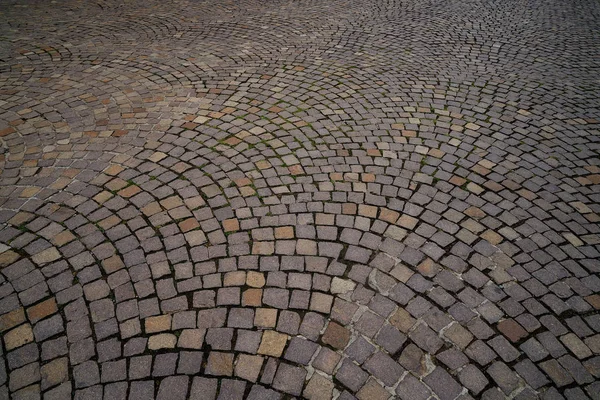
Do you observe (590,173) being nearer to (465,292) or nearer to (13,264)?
(465,292)

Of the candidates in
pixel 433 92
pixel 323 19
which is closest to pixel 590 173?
pixel 433 92

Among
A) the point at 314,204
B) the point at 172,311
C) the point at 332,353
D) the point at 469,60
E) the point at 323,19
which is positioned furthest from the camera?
the point at 323,19

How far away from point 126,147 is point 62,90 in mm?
2302

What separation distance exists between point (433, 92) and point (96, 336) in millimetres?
5919

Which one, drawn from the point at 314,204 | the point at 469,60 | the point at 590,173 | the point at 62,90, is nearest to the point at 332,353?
the point at 314,204

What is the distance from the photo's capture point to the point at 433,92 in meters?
6.29

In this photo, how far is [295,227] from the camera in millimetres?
3734

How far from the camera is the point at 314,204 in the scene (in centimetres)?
400

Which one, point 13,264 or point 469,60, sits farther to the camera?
point 469,60

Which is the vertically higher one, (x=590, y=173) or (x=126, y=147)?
(x=126, y=147)

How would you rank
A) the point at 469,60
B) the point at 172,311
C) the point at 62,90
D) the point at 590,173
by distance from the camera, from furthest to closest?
1. the point at 469,60
2. the point at 62,90
3. the point at 590,173
4. the point at 172,311

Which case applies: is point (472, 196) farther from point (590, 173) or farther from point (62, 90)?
point (62, 90)

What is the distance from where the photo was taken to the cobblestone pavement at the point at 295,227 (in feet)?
8.79

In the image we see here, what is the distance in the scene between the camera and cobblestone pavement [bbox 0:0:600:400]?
2678 mm
